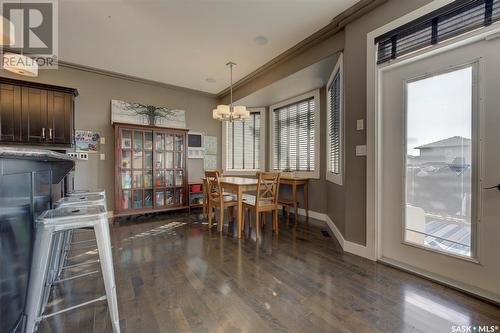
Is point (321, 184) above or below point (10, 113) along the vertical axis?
below

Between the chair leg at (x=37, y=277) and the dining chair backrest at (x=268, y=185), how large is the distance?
A: 2304 millimetres

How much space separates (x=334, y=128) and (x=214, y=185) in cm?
214

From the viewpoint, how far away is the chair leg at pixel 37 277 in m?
1.09

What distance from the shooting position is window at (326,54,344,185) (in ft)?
9.95

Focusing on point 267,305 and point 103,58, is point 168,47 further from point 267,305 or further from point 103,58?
point 267,305

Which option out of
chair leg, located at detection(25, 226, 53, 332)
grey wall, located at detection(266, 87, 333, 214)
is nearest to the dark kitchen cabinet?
chair leg, located at detection(25, 226, 53, 332)

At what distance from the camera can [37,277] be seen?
1093 mm

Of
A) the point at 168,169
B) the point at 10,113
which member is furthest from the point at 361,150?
the point at 10,113

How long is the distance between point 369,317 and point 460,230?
112 cm

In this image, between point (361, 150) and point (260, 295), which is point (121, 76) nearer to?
point (361, 150)

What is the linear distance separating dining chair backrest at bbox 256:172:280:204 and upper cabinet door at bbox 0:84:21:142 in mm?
3458

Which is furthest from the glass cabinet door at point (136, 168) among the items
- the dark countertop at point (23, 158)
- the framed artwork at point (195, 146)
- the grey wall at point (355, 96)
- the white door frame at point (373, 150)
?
the white door frame at point (373, 150)

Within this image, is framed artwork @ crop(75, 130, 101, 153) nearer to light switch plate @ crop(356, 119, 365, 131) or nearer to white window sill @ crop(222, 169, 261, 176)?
white window sill @ crop(222, 169, 261, 176)
